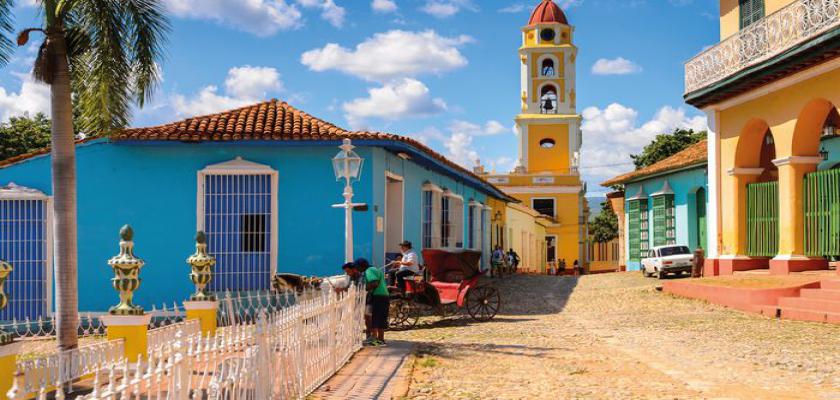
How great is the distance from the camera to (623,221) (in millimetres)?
32969

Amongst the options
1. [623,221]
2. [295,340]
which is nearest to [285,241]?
[295,340]

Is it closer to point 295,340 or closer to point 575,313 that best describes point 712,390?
point 295,340

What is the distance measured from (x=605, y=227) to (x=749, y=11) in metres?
40.9

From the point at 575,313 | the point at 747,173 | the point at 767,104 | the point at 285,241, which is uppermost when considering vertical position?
the point at 767,104

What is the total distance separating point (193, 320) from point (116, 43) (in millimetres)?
4125

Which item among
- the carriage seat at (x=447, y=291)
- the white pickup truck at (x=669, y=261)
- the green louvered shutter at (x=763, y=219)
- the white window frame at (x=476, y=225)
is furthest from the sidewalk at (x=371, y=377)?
the white window frame at (x=476, y=225)

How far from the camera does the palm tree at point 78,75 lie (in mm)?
9984

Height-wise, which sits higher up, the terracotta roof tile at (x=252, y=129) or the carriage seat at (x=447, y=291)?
the terracotta roof tile at (x=252, y=129)


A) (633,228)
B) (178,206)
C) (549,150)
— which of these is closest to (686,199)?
(633,228)

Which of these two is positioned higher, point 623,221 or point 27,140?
point 27,140

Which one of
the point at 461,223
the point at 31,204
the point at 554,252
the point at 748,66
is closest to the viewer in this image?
the point at 31,204

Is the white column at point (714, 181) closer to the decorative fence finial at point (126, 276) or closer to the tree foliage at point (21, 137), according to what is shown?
the decorative fence finial at point (126, 276)

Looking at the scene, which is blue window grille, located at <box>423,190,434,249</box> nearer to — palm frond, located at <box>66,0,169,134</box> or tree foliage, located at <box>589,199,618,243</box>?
palm frond, located at <box>66,0,169,134</box>

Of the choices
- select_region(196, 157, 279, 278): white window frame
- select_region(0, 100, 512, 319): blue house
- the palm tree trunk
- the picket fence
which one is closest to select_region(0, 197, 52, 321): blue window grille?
select_region(0, 100, 512, 319): blue house
